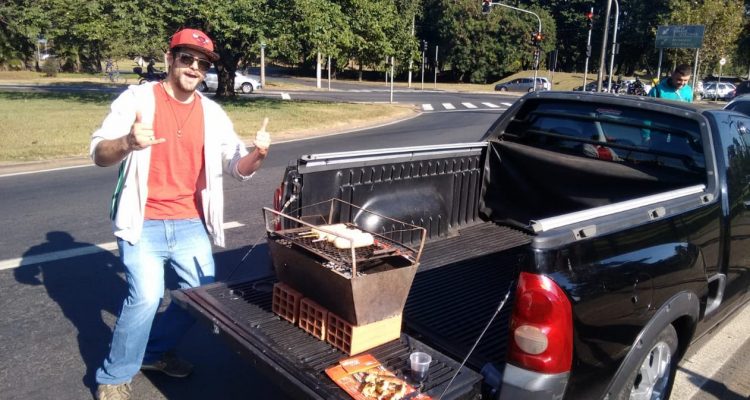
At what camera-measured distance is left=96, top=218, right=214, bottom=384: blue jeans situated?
3.04 meters

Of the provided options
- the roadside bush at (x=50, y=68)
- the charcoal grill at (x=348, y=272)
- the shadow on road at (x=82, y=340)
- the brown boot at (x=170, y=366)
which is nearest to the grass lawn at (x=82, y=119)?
the shadow on road at (x=82, y=340)

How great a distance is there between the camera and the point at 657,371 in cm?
297

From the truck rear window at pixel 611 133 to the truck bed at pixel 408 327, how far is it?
4.27 feet

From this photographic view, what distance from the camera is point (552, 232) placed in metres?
2.20

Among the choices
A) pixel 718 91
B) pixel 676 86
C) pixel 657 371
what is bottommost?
pixel 657 371

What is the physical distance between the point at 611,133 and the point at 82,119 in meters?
15.7

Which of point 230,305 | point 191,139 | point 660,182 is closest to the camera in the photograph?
point 230,305

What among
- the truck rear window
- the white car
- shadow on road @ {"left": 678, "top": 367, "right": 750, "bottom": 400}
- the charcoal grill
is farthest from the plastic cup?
the white car

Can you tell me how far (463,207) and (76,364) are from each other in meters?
2.95

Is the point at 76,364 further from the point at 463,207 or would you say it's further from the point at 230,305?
the point at 463,207

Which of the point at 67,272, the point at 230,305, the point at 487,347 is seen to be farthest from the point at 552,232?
the point at 67,272

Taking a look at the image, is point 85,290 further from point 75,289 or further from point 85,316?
point 85,316

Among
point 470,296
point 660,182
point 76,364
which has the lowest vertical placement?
point 76,364

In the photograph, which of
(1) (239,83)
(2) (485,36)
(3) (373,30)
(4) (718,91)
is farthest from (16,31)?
(4) (718,91)
